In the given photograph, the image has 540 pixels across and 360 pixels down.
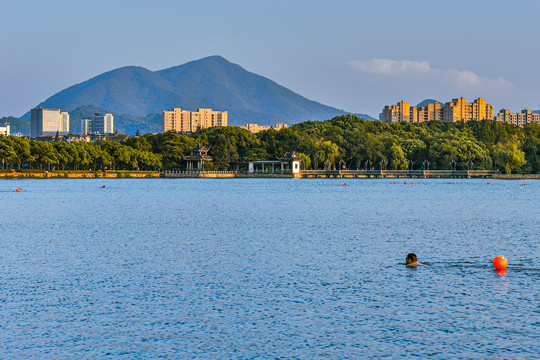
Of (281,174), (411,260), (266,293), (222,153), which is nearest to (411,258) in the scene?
→ (411,260)

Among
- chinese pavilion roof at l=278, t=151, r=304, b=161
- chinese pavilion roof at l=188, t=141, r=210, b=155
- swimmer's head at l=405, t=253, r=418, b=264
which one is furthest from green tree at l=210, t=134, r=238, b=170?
swimmer's head at l=405, t=253, r=418, b=264

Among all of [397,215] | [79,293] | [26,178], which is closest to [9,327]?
[79,293]

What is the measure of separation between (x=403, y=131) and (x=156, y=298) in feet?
525

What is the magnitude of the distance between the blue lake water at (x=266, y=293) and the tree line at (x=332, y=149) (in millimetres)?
103007

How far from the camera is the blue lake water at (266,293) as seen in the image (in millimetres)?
12531

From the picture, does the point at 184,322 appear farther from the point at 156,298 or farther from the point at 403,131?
the point at 403,131

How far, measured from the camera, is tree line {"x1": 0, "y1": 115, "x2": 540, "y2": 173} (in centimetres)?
13525

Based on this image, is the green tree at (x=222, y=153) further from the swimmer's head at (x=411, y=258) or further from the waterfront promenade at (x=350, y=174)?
the swimmer's head at (x=411, y=258)

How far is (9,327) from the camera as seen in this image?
13.5 meters

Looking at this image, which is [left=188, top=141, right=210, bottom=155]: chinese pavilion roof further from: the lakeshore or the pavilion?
the lakeshore

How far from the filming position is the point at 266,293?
16859 mm

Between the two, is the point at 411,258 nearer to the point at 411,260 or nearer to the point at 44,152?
the point at 411,260

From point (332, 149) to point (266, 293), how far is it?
13270cm

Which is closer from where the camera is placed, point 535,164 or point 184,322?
point 184,322
